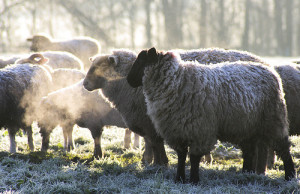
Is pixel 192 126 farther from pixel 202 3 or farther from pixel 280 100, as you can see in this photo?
pixel 202 3

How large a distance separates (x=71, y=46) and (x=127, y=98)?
9.07 metres

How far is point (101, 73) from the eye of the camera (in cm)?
608

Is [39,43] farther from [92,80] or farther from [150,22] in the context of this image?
[150,22]

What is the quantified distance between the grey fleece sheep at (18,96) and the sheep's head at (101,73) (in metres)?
1.74

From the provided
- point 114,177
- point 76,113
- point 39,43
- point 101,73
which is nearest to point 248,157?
point 114,177

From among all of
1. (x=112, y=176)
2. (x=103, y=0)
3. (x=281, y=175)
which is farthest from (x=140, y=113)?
(x=103, y=0)

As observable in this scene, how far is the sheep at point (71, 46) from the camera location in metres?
14.1

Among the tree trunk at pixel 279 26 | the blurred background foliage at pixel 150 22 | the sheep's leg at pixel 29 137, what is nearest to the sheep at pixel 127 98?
the sheep's leg at pixel 29 137

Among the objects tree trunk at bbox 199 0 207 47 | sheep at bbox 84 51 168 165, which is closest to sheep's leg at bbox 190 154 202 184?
sheep at bbox 84 51 168 165

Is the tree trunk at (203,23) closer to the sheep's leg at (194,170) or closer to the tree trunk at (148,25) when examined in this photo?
the tree trunk at (148,25)

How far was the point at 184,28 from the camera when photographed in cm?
3372

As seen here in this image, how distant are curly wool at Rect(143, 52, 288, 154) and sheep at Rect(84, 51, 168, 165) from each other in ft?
3.02

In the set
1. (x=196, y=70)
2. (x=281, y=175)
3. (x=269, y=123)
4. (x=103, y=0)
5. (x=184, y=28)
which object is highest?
(x=103, y=0)

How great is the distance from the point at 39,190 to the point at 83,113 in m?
2.90
